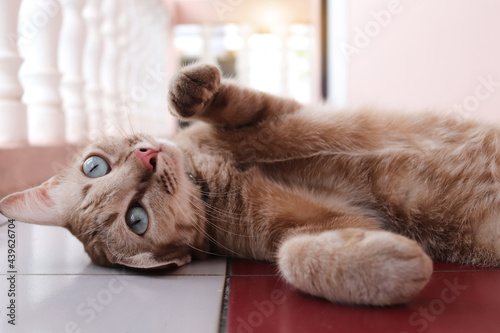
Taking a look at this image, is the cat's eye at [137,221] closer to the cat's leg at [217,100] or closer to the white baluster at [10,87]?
the cat's leg at [217,100]

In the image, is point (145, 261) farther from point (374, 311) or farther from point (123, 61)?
point (123, 61)

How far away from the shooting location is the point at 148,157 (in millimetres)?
1236

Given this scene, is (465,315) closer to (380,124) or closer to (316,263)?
(316,263)

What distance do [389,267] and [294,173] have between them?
1.75 feet

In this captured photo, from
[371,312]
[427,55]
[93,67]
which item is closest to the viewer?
[371,312]

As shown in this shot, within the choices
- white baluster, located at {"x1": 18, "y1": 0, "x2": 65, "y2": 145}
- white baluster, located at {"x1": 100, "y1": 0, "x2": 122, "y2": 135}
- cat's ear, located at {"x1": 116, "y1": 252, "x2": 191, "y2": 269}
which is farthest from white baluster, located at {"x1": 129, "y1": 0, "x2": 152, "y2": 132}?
cat's ear, located at {"x1": 116, "y1": 252, "x2": 191, "y2": 269}

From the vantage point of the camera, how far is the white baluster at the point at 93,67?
2.88 metres

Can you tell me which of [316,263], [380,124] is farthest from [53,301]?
[380,124]

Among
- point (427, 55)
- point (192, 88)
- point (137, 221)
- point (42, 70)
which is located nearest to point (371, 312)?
point (137, 221)

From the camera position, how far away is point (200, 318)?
0.90 meters

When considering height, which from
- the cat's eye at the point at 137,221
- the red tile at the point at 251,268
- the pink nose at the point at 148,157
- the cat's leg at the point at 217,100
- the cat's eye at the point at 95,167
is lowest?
the red tile at the point at 251,268

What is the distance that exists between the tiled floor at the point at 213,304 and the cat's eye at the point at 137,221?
0.12 metres

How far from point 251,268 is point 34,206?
64cm

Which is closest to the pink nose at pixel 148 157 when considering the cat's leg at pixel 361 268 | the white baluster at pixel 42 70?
the cat's leg at pixel 361 268
